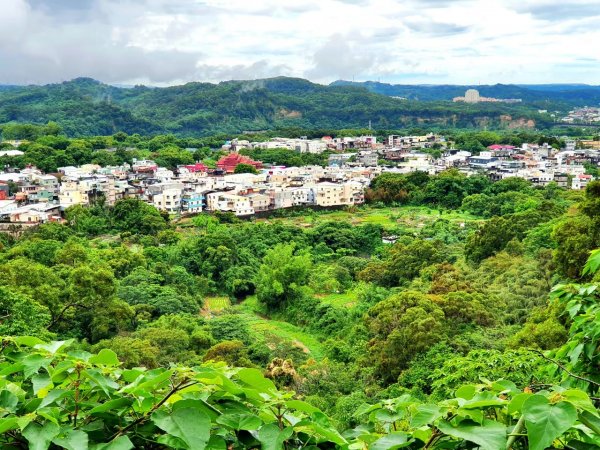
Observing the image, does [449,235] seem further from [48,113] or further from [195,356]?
[48,113]

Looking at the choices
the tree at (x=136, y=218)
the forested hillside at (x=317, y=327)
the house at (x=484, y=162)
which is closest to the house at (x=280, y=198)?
the forested hillside at (x=317, y=327)

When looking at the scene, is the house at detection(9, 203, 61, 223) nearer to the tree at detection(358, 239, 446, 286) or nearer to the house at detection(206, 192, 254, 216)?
the house at detection(206, 192, 254, 216)

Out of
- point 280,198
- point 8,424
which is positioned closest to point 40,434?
point 8,424

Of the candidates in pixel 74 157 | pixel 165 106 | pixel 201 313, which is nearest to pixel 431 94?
pixel 165 106

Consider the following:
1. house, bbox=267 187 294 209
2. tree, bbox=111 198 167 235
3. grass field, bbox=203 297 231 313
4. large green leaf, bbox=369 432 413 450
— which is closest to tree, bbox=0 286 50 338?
grass field, bbox=203 297 231 313

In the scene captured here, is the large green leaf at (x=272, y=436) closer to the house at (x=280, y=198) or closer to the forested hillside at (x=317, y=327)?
the forested hillside at (x=317, y=327)

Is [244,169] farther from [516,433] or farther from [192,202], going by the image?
[516,433]
